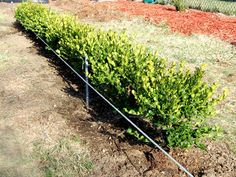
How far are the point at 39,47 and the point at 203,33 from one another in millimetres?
6955

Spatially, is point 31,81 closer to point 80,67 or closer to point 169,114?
point 80,67

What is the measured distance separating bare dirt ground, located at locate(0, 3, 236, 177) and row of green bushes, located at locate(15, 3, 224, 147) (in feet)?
1.69

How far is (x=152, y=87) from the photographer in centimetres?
545

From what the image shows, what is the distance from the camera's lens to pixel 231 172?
5336 mm

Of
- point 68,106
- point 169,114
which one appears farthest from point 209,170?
point 68,106

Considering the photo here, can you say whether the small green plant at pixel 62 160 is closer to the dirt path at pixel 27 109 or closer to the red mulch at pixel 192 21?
the dirt path at pixel 27 109

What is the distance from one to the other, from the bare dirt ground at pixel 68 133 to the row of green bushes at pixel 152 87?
0.52 metres

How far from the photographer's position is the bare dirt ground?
5.49 m

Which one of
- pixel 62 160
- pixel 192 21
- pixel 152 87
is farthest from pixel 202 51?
pixel 62 160

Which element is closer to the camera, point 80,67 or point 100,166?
point 100,166

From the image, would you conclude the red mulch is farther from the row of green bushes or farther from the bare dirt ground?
the row of green bushes

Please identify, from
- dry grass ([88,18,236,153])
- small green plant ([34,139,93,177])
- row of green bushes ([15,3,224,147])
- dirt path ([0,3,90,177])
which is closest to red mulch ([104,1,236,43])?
dry grass ([88,18,236,153])

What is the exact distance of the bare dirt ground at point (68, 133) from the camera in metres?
5.49

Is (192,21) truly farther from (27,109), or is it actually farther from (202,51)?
(27,109)
